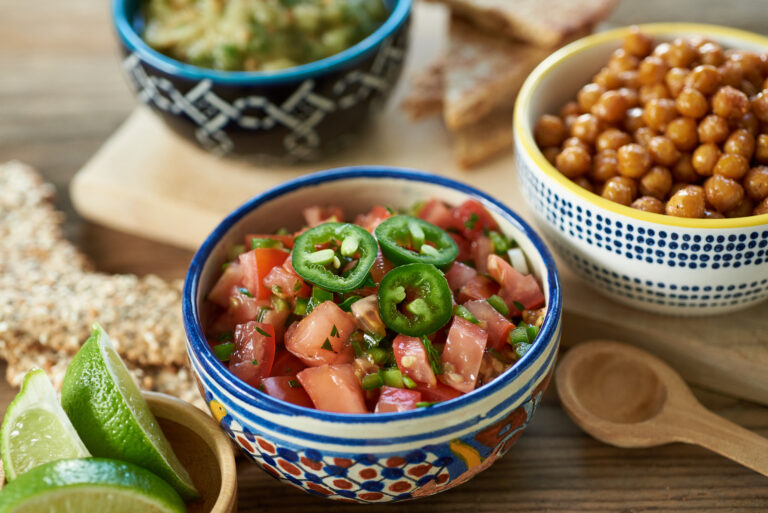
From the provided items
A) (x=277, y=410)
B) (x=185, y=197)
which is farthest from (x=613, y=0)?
(x=277, y=410)

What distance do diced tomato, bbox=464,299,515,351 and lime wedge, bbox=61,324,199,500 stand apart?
0.70 meters

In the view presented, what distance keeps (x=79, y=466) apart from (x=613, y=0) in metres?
2.32

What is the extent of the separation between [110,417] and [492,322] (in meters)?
0.80

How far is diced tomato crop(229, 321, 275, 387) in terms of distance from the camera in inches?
61.8

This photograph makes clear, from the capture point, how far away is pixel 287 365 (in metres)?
1.61

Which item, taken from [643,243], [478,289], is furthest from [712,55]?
[478,289]

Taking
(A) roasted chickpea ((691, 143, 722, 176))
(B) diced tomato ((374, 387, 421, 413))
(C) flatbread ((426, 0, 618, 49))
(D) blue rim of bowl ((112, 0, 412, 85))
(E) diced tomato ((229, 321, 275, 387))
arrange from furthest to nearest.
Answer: (C) flatbread ((426, 0, 618, 49)) → (D) blue rim of bowl ((112, 0, 412, 85)) → (A) roasted chickpea ((691, 143, 722, 176)) → (E) diced tomato ((229, 321, 275, 387)) → (B) diced tomato ((374, 387, 421, 413))

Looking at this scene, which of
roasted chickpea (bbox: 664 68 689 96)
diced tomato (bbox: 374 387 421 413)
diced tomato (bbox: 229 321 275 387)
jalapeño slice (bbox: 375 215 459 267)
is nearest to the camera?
diced tomato (bbox: 374 387 421 413)

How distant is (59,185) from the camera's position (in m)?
2.70

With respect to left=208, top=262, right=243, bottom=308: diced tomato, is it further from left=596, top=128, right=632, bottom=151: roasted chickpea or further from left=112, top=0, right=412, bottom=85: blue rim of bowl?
left=596, top=128, right=632, bottom=151: roasted chickpea

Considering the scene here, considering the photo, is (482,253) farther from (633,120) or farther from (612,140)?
(633,120)

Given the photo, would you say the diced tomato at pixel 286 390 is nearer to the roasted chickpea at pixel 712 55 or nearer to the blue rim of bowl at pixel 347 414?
the blue rim of bowl at pixel 347 414

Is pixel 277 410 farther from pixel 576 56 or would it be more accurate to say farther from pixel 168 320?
pixel 576 56

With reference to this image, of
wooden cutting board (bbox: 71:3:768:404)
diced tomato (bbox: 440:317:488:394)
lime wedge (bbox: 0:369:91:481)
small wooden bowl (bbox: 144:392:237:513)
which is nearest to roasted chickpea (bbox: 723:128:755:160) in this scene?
wooden cutting board (bbox: 71:3:768:404)
